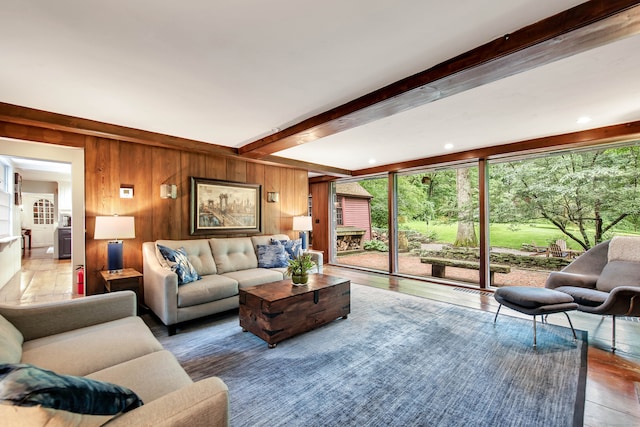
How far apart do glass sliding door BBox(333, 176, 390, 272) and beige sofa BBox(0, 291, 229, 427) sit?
5.70 meters

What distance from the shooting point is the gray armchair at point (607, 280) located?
8.16 feet

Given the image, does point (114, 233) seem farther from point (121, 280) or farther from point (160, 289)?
point (160, 289)

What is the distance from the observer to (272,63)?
2.04 meters

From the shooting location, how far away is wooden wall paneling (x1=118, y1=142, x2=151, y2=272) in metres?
3.66

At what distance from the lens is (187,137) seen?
3.91 meters

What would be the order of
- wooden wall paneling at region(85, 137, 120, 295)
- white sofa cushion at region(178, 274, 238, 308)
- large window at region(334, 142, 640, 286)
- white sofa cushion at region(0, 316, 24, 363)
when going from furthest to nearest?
large window at region(334, 142, 640, 286), wooden wall paneling at region(85, 137, 120, 295), white sofa cushion at region(178, 274, 238, 308), white sofa cushion at region(0, 316, 24, 363)

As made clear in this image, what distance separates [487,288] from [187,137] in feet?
17.3

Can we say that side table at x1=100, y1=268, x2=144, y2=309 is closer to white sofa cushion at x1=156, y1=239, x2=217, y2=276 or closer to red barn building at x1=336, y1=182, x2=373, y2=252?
white sofa cushion at x1=156, y1=239, x2=217, y2=276

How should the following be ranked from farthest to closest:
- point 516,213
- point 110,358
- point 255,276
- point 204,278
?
point 516,213
point 255,276
point 204,278
point 110,358

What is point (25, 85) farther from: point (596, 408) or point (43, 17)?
point (596, 408)

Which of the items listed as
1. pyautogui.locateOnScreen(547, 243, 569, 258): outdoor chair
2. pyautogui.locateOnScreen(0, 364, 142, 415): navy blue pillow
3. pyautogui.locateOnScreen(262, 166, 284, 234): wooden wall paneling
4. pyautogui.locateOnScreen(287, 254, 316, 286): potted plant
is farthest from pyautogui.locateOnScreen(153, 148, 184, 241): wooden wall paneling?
pyautogui.locateOnScreen(547, 243, 569, 258): outdoor chair

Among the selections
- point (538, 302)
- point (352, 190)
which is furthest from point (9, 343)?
point (352, 190)

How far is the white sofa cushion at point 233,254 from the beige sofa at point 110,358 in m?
1.77

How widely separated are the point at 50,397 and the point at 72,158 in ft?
15.7
